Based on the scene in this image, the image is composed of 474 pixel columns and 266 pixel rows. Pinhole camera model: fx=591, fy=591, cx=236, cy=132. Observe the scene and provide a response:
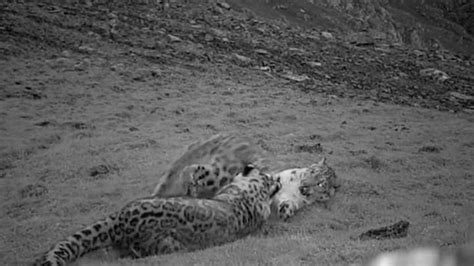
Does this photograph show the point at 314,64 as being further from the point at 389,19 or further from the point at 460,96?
the point at 389,19

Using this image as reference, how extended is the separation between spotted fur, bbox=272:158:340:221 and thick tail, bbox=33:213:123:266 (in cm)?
387

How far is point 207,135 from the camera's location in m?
19.1

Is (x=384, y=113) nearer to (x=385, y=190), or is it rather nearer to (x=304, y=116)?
(x=304, y=116)

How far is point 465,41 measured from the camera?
3922 inches

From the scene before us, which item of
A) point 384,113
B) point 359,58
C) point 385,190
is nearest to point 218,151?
point 385,190

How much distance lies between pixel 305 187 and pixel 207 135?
6.80 m

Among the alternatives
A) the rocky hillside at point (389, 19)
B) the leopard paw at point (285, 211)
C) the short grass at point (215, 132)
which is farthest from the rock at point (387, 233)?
the rocky hillside at point (389, 19)

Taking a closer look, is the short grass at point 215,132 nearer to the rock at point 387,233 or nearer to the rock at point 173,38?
the rock at point 387,233

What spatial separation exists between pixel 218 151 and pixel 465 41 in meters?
96.7

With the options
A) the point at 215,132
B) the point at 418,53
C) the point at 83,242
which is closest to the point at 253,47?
the point at 418,53

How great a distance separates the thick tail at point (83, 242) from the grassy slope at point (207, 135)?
0.70m

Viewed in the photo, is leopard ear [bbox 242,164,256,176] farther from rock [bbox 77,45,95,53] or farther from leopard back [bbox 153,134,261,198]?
rock [bbox 77,45,95,53]

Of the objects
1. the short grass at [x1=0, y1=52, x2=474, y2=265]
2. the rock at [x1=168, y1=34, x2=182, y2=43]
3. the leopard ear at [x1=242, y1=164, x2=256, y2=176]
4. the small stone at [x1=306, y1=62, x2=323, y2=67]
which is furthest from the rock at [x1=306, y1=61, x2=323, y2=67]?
the leopard ear at [x1=242, y1=164, x2=256, y2=176]

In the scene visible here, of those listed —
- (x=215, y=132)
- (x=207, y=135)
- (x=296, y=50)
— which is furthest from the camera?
(x=296, y=50)
